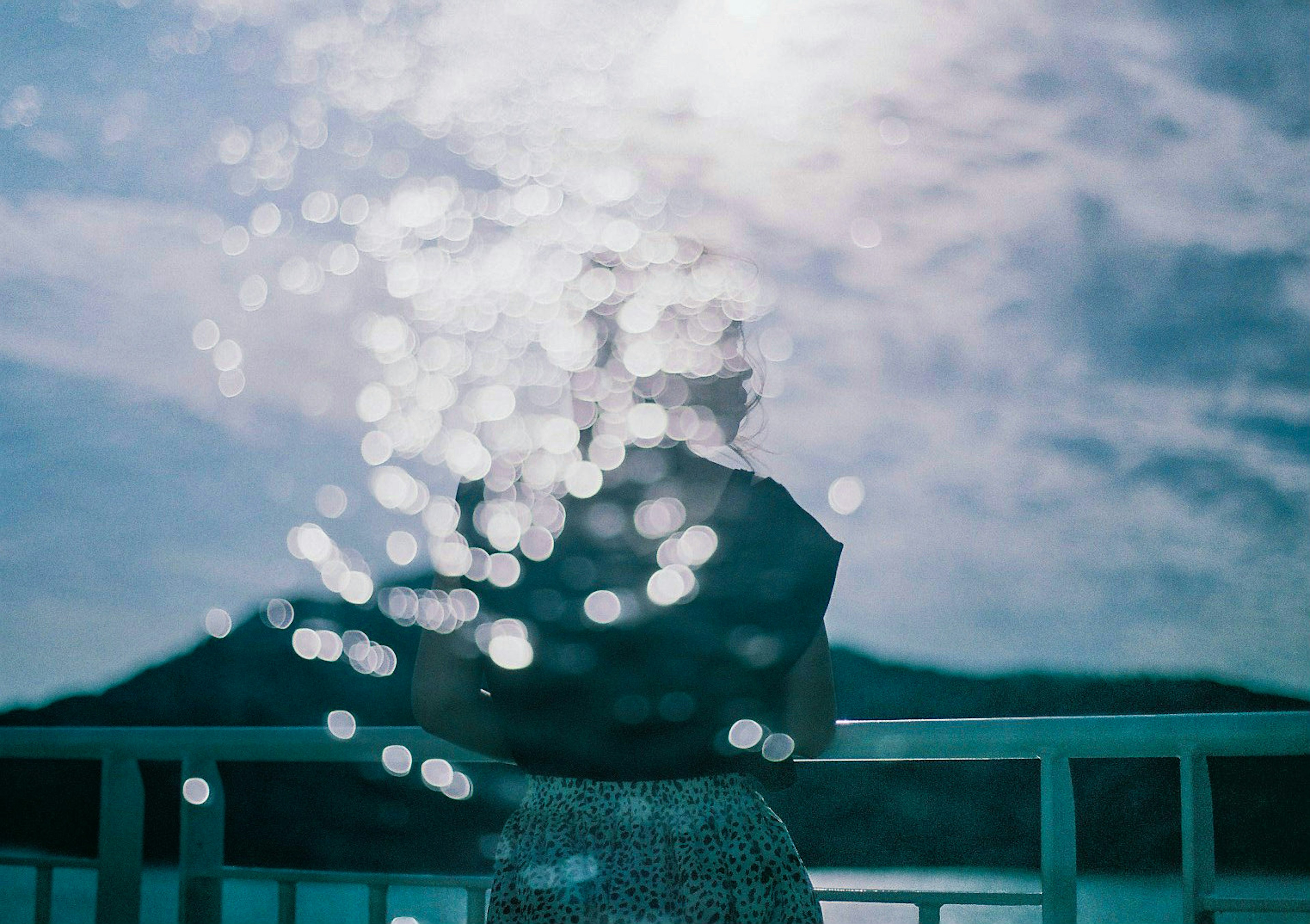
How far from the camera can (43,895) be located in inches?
77.9

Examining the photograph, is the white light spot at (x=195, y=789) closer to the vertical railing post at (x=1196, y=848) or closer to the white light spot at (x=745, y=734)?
the white light spot at (x=745, y=734)

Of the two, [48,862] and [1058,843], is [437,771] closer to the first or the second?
[1058,843]

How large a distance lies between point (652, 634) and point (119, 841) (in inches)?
61.4

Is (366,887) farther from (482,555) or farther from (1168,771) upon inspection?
(1168,771)

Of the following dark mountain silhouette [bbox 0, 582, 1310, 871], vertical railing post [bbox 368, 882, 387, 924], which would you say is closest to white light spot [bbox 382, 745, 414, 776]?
vertical railing post [bbox 368, 882, 387, 924]

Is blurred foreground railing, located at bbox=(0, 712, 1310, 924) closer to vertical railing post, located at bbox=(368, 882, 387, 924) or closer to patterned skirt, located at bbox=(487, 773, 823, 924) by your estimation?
vertical railing post, located at bbox=(368, 882, 387, 924)

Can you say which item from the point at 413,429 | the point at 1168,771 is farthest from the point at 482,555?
the point at 1168,771

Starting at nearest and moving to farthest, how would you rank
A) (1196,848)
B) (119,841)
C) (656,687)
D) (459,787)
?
(656,687)
(459,787)
(1196,848)
(119,841)

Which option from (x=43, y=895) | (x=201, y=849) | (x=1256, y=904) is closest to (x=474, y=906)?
(x=201, y=849)

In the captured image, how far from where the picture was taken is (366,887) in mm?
1622

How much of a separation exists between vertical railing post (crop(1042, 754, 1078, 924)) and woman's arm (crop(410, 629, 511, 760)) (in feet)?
2.84

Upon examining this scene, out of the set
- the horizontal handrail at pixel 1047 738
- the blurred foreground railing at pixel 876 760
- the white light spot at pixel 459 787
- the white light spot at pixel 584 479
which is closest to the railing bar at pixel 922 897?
the blurred foreground railing at pixel 876 760

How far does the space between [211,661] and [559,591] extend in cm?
2687

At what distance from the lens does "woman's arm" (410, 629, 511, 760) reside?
0.92 m
